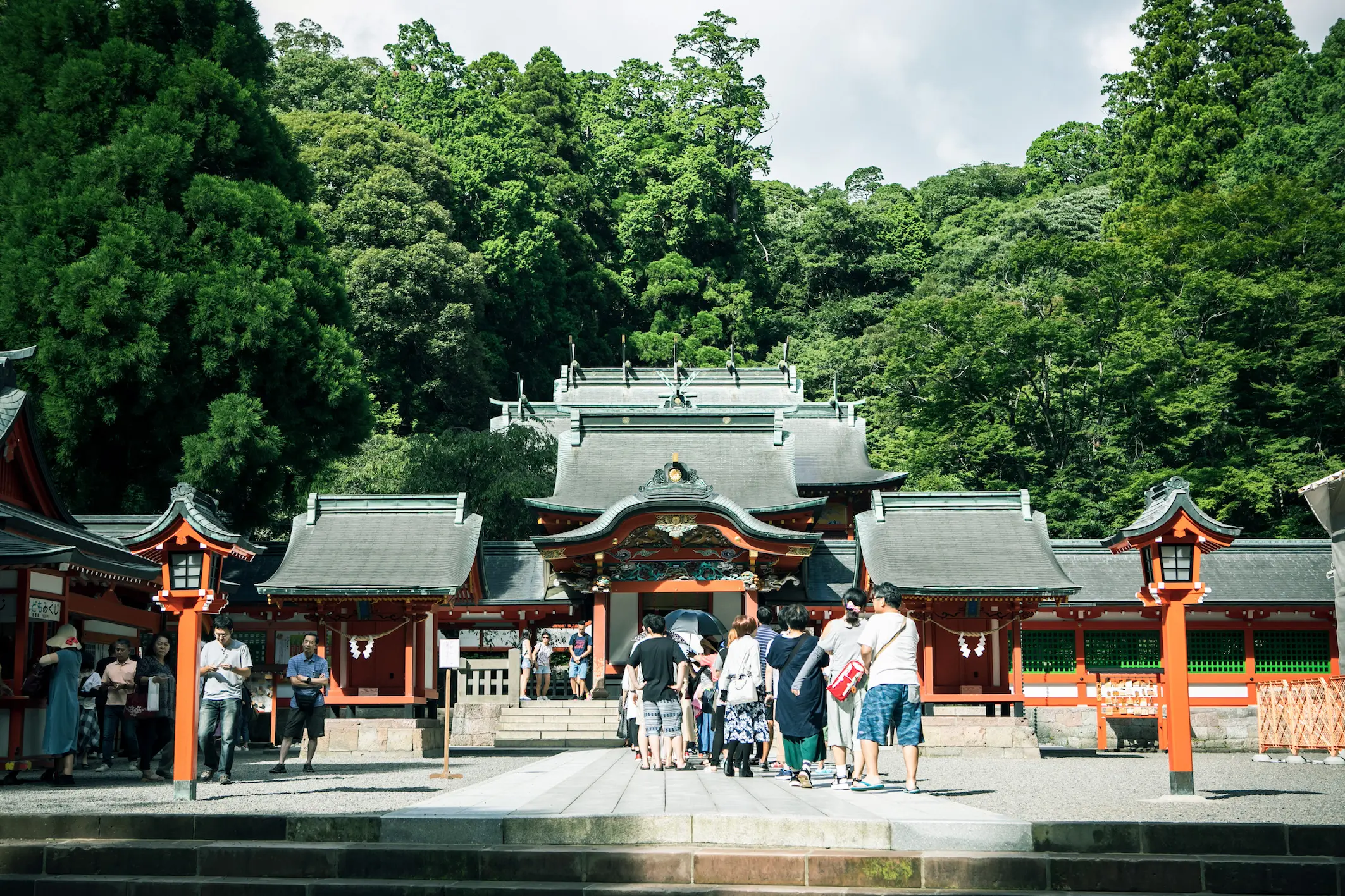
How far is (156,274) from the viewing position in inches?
934

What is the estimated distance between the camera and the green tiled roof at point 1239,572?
24141 millimetres

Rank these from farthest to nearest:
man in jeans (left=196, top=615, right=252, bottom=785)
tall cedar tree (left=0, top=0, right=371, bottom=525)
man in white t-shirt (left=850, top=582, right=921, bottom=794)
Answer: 1. tall cedar tree (left=0, top=0, right=371, bottom=525)
2. man in jeans (left=196, top=615, right=252, bottom=785)
3. man in white t-shirt (left=850, top=582, right=921, bottom=794)

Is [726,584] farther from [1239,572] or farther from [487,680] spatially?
[1239,572]

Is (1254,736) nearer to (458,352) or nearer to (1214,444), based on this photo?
(1214,444)

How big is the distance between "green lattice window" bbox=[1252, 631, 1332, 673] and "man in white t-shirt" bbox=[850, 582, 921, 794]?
17111 mm

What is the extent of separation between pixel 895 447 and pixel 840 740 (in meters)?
27.8

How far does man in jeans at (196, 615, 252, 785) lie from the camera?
13.0 metres

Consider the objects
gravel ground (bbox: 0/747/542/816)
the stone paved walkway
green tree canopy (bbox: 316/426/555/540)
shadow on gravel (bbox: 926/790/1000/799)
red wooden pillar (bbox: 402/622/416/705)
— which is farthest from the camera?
green tree canopy (bbox: 316/426/555/540)

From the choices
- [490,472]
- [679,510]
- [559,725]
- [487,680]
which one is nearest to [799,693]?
[559,725]

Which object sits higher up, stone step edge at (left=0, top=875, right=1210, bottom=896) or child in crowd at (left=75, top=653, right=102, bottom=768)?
child in crowd at (left=75, top=653, right=102, bottom=768)

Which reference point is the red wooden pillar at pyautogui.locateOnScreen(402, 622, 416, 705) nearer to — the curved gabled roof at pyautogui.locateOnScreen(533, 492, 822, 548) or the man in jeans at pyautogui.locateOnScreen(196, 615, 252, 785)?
the curved gabled roof at pyautogui.locateOnScreen(533, 492, 822, 548)

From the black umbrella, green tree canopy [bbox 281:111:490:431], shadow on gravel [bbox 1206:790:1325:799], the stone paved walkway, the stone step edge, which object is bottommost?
shadow on gravel [bbox 1206:790:1325:799]

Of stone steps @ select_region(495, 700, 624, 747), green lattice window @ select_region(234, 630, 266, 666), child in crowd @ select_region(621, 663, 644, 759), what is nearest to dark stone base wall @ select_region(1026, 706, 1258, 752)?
stone steps @ select_region(495, 700, 624, 747)

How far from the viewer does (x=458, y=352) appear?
145 ft
